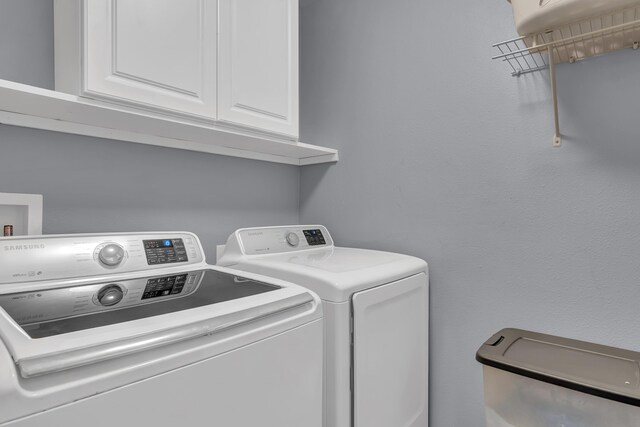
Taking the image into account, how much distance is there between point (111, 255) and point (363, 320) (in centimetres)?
82

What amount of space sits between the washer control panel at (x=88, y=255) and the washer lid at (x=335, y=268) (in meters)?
0.28

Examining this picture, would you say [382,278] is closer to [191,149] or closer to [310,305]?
[310,305]

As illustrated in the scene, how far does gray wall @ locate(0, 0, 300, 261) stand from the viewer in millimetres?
1160

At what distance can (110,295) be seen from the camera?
0.94 metres

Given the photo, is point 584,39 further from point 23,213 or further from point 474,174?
point 23,213

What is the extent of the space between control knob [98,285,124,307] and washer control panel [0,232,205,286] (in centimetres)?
12

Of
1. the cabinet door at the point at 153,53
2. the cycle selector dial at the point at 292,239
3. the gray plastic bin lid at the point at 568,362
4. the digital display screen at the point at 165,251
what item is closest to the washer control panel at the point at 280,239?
the cycle selector dial at the point at 292,239

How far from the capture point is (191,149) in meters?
1.57

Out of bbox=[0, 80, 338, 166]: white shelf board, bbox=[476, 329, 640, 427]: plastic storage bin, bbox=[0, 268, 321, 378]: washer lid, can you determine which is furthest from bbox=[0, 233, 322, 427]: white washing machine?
bbox=[476, 329, 640, 427]: plastic storage bin

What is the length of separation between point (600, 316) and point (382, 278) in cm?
76

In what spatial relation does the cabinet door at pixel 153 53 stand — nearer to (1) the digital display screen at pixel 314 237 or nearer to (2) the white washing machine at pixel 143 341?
(2) the white washing machine at pixel 143 341

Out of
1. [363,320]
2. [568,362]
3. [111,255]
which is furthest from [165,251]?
[568,362]

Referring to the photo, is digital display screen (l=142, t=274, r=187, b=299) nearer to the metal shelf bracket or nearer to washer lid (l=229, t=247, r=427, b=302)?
washer lid (l=229, t=247, r=427, b=302)

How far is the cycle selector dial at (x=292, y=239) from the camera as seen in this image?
5.50ft
